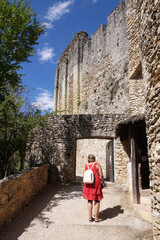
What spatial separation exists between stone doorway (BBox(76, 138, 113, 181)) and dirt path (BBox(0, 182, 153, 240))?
4288mm

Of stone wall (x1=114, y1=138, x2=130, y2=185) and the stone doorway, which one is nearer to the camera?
stone wall (x1=114, y1=138, x2=130, y2=185)

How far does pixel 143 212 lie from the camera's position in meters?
3.81

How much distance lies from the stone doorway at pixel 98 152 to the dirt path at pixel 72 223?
14.1ft

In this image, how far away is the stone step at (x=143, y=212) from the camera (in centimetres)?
365

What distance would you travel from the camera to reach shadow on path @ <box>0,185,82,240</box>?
3319 mm

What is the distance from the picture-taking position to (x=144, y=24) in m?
3.16

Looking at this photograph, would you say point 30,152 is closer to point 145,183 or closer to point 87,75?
point 145,183

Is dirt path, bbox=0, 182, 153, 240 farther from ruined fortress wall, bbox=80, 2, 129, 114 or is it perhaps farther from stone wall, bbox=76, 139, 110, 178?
ruined fortress wall, bbox=80, 2, 129, 114

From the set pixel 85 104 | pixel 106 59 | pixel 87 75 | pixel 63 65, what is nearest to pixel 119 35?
pixel 106 59

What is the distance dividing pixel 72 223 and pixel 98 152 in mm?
7462

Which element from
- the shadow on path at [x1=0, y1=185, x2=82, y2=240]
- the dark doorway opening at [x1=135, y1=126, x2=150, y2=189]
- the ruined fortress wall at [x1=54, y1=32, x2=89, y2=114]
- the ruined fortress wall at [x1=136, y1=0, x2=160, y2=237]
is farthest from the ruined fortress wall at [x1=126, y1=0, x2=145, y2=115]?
the ruined fortress wall at [x1=54, y1=32, x2=89, y2=114]

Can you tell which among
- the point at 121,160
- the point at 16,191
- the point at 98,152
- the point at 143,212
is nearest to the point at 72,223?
the point at 16,191

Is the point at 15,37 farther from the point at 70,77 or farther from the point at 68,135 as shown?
the point at 70,77

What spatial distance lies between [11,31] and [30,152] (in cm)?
534
